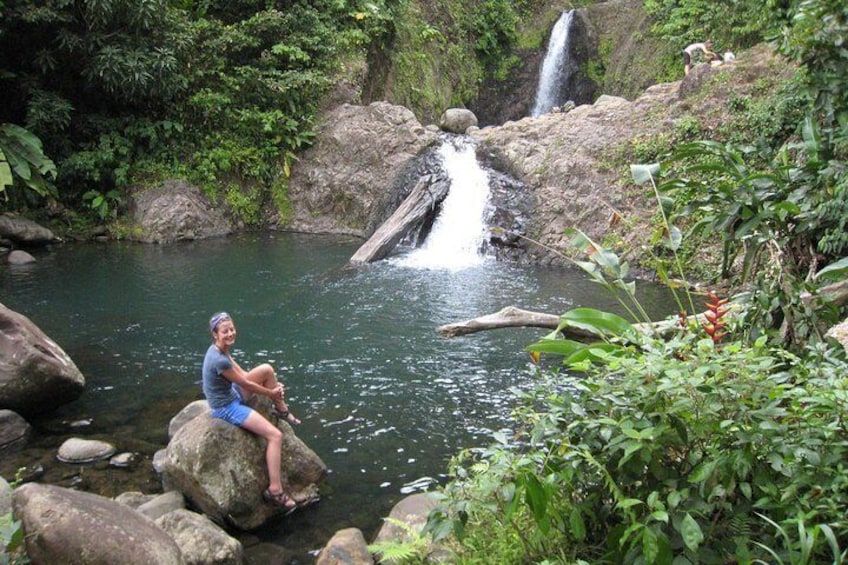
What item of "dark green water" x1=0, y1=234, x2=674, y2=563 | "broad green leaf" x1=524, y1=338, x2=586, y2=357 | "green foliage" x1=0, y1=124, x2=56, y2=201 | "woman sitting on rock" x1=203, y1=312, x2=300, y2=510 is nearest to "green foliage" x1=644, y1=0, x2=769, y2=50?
"dark green water" x1=0, y1=234, x2=674, y2=563

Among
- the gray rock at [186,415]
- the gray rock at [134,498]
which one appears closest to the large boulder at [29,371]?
the gray rock at [186,415]

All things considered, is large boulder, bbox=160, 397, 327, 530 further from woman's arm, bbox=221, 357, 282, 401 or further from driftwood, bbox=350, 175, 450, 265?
driftwood, bbox=350, 175, 450, 265

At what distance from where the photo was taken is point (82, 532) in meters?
4.60

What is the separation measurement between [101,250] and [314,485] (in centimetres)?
1245

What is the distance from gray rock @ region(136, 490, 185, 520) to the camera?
5773 mm

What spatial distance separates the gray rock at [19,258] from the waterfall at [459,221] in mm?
8251

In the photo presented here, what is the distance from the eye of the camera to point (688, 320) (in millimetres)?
3895

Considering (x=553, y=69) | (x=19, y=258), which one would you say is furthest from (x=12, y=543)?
(x=553, y=69)

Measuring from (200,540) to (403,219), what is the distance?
11.5m

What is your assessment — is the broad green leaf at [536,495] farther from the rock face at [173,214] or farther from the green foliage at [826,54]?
the rock face at [173,214]

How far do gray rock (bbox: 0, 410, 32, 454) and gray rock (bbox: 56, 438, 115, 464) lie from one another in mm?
571

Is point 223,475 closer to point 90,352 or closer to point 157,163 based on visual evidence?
point 90,352

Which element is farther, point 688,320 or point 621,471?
point 688,320

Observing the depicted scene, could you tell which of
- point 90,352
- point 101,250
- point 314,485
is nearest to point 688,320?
point 314,485
